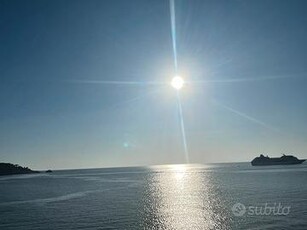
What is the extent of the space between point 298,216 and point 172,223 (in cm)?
2023

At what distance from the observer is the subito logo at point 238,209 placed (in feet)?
188

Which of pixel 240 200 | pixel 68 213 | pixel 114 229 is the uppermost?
pixel 240 200

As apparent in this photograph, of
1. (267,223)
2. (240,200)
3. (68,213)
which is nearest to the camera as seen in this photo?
(267,223)

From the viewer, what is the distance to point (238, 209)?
204ft

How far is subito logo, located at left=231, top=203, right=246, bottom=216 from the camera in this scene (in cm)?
5739

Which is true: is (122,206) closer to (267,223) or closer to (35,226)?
(35,226)

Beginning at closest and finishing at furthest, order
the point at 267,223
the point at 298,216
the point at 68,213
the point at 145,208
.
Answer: the point at 267,223
the point at 298,216
the point at 68,213
the point at 145,208

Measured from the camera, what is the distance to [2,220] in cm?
5775

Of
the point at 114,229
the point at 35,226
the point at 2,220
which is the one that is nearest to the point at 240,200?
the point at 114,229

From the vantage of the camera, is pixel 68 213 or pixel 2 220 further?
pixel 68 213

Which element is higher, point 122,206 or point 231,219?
point 122,206

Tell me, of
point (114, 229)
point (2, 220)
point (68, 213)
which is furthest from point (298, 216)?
point (2, 220)

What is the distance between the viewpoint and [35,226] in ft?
172

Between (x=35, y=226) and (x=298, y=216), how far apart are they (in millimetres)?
42499
